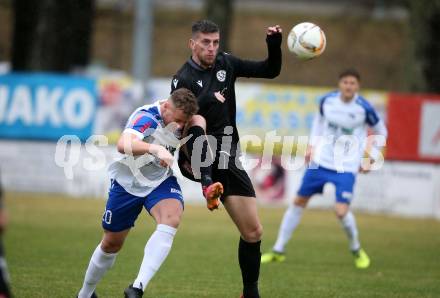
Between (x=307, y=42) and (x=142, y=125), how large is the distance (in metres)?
1.81

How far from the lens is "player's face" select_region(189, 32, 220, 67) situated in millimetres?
7531

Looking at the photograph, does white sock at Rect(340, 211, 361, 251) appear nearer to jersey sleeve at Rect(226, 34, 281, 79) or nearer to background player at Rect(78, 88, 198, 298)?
jersey sleeve at Rect(226, 34, 281, 79)

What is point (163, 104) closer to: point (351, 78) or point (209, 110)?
point (209, 110)

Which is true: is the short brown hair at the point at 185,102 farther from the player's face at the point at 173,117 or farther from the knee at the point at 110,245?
the knee at the point at 110,245

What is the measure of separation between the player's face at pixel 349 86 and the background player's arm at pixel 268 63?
12.9 ft

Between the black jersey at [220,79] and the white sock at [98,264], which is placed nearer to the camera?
the white sock at [98,264]

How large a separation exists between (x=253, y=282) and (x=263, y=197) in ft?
35.5

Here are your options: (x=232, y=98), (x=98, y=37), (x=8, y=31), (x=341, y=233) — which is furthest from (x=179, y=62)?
(x=232, y=98)

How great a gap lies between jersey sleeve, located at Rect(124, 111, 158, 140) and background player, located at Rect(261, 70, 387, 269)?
14.9 feet

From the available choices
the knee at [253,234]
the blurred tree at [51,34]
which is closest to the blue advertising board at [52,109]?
the blurred tree at [51,34]

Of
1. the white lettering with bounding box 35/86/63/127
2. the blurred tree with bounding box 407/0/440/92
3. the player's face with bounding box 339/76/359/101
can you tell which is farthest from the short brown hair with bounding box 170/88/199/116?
the blurred tree with bounding box 407/0/440/92

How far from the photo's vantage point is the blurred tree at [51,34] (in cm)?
2355

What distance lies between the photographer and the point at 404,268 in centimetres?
1100

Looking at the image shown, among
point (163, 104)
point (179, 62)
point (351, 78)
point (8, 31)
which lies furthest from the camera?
point (8, 31)
